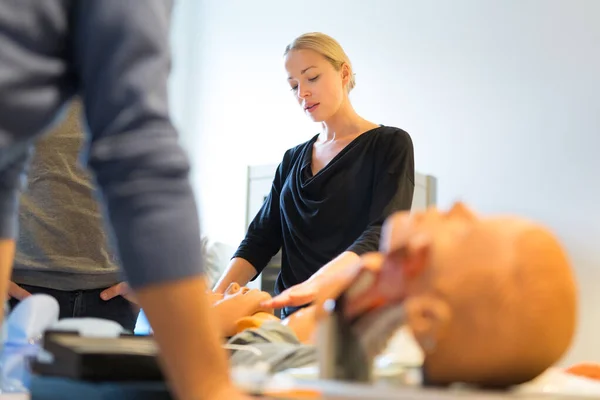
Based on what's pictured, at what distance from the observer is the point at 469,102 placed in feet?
9.38

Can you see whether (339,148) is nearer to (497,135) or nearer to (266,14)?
(497,135)

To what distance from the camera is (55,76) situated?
0.51m

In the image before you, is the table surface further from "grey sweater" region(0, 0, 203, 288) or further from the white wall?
the white wall

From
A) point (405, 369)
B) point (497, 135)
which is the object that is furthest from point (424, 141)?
point (405, 369)

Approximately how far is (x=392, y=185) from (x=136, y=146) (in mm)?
1222

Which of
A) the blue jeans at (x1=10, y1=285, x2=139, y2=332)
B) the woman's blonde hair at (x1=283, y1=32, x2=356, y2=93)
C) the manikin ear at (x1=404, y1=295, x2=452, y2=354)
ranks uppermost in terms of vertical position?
the woman's blonde hair at (x1=283, y1=32, x2=356, y2=93)

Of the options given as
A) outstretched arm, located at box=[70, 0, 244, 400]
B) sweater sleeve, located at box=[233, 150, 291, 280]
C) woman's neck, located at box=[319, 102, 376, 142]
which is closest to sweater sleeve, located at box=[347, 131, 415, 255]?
woman's neck, located at box=[319, 102, 376, 142]

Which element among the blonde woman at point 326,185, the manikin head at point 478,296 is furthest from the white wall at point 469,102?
the manikin head at point 478,296

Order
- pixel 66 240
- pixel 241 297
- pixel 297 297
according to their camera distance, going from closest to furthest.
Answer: pixel 297 297, pixel 241 297, pixel 66 240

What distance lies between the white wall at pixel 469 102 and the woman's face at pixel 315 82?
1.12 meters

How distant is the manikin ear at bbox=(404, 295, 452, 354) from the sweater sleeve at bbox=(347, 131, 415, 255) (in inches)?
36.8

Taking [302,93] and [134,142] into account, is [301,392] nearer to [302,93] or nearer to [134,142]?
[134,142]

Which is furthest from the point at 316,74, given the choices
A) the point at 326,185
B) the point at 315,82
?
the point at 326,185

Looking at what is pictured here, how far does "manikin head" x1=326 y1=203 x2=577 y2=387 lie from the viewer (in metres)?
0.61
